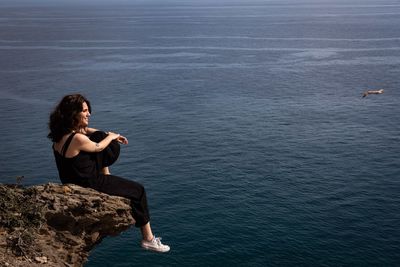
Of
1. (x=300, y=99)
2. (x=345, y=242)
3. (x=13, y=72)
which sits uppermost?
(x=13, y=72)

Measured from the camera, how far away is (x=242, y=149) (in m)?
98.1

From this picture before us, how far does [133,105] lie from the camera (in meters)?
127

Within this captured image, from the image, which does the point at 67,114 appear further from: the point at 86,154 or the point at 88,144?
the point at 86,154

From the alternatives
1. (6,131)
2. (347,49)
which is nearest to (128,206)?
(6,131)

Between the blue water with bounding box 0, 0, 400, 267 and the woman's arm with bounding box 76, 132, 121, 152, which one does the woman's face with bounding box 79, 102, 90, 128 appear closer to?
the woman's arm with bounding box 76, 132, 121, 152

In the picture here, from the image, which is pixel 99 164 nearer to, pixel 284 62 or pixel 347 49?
pixel 284 62

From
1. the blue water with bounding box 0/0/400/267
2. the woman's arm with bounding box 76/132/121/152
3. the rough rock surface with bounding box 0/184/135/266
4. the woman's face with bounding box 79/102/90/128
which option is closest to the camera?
the woman's arm with bounding box 76/132/121/152

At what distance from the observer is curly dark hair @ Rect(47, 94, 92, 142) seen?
12.0 meters

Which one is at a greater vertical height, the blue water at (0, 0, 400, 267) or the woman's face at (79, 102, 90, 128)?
the woman's face at (79, 102, 90, 128)

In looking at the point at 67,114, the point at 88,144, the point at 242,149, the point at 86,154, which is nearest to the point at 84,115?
the point at 67,114

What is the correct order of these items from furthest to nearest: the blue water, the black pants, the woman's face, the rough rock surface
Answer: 1. the blue water
2. the black pants
3. the rough rock surface
4. the woman's face

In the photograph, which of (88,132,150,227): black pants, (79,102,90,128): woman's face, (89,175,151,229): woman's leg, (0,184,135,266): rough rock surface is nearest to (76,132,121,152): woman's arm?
(79,102,90,128): woman's face

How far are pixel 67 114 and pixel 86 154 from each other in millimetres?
1113

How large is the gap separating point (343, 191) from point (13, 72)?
125 metres
